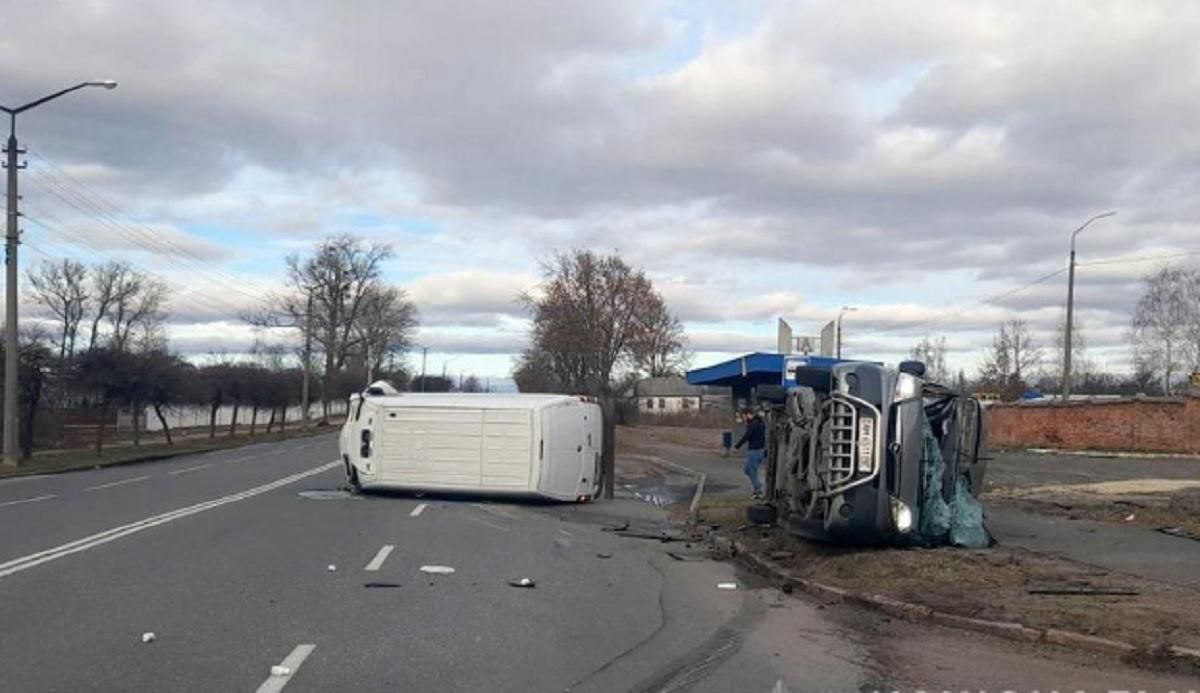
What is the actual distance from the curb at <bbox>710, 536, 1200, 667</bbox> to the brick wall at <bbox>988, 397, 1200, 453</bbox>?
1346 inches

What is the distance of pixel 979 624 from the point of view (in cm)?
882

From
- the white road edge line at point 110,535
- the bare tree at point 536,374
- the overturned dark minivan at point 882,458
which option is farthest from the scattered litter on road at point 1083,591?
the bare tree at point 536,374

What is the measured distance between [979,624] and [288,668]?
5.07m

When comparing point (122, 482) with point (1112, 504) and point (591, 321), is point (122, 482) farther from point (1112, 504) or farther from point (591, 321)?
point (591, 321)

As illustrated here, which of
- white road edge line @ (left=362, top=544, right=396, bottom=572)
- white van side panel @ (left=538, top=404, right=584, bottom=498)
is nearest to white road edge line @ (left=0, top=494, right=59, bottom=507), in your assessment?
white van side panel @ (left=538, top=404, right=584, bottom=498)

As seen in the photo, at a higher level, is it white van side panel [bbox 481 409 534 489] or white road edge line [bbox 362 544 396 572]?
white van side panel [bbox 481 409 534 489]

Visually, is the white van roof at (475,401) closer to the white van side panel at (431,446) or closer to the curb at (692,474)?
the white van side panel at (431,446)

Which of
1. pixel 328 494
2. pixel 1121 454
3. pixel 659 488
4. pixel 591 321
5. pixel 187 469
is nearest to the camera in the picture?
pixel 328 494

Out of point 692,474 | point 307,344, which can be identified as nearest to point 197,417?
point 307,344

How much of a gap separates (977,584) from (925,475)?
2.16m

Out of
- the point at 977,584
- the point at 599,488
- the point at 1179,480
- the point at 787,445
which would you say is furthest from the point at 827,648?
the point at 1179,480

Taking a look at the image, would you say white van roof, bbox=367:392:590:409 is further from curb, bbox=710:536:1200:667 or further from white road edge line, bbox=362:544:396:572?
curb, bbox=710:536:1200:667

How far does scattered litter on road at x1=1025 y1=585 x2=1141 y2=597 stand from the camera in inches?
389

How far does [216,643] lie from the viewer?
7902 millimetres
